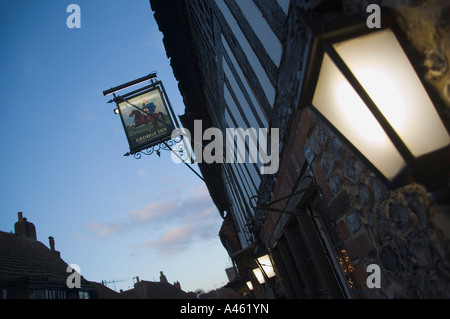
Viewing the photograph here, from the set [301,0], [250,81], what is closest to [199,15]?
[250,81]

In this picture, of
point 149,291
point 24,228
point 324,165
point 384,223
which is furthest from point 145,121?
point 149,291

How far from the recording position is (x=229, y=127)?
5648 millimetres

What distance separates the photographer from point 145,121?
6.63 meters

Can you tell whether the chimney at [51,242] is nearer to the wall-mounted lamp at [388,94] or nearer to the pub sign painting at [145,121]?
the pub sign painting at [145,121]

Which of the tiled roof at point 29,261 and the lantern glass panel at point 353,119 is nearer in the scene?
the lantern glass panel at point 353,119

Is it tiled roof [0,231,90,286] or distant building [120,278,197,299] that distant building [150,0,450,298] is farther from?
distant building [120,278,197,299]

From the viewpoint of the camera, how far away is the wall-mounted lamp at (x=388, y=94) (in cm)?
93

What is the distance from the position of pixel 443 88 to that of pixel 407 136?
234mm

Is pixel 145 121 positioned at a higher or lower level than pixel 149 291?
higher

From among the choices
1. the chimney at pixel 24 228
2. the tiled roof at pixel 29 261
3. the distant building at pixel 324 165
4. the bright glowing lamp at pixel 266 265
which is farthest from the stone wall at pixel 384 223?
the chimney at pixel 24 228

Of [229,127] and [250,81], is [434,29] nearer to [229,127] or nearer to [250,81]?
[250,81]

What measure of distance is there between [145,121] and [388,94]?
6.18 m

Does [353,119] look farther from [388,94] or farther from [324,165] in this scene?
[324,165]

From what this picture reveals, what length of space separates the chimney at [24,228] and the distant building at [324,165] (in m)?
19.7
